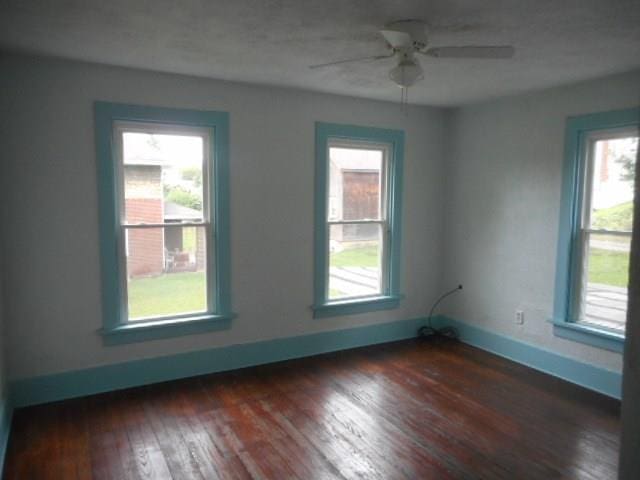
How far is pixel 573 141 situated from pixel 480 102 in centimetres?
107

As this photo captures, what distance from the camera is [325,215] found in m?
4.23

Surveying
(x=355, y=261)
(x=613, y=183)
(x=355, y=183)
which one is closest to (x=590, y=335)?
(x=613, y=183)

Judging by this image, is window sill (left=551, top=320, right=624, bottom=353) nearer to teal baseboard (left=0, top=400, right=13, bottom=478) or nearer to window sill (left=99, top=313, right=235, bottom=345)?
window sill (left=99, top=313, right=235, bottom=345)

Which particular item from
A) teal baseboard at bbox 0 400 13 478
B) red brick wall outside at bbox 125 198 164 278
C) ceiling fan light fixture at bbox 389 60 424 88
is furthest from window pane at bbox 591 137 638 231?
teal baseboard at bbox 0 400 13 478

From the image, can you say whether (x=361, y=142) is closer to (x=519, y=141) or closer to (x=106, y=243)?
(x=519, y=141)

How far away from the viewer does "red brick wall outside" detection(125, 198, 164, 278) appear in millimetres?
3486

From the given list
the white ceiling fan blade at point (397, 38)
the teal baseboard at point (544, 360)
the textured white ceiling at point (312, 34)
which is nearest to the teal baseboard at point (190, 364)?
the teal baseboard at point (544, 360)

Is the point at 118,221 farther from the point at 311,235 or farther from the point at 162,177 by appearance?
the point at 311,235

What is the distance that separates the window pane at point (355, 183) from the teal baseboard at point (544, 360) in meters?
1.58

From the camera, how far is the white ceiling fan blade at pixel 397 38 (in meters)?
2.30

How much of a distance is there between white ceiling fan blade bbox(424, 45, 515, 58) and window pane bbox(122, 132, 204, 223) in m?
2.09

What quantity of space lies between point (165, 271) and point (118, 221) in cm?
54

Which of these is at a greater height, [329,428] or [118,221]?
[118,221]

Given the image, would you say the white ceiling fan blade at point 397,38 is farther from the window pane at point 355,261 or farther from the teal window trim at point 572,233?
the window pane at point 355,261
